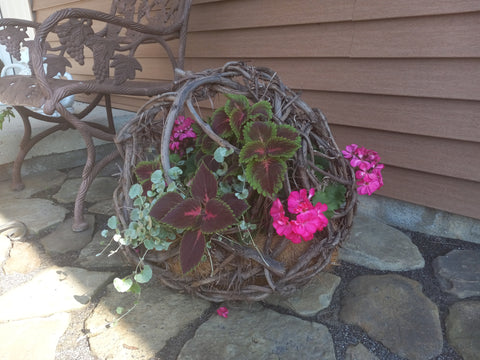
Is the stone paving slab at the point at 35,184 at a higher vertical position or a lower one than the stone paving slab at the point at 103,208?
lower

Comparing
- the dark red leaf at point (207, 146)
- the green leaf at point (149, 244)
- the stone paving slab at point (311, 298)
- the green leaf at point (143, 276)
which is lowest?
the stone paving slab at point (311, 298)

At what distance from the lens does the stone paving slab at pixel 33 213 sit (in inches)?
61.4

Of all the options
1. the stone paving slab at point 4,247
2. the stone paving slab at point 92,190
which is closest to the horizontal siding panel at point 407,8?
the stone paving slab at point 92,190

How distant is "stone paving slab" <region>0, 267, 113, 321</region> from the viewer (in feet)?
3.50

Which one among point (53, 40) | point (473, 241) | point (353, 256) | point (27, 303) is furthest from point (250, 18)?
point (53, 40)

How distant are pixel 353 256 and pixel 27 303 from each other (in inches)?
45.3

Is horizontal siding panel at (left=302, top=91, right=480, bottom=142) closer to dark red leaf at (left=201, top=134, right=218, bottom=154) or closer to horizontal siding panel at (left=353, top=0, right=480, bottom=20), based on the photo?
horizontal siding panel at (left=353, top=0, right=480, bottom=20)

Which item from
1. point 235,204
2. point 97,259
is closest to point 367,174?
point 235,204

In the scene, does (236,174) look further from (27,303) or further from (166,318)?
(27,303)

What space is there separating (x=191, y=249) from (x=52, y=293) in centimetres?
66

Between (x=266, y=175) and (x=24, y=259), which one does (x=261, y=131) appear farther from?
(x=24, y=259)

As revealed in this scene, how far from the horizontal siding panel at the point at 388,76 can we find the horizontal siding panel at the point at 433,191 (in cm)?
35

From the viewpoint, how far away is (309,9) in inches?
62.2

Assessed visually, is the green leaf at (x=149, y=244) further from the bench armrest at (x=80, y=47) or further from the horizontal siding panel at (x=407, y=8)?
the horizontal siding panel at (x=407, y=8)
